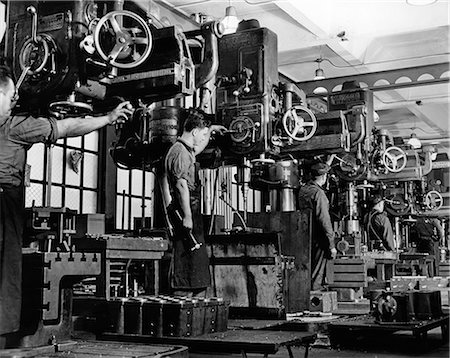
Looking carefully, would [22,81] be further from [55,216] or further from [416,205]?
[416,205]

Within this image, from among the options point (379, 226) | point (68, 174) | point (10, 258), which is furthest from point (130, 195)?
point (10, 258)

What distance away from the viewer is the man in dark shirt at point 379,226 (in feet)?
28.8

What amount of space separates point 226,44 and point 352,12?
93.4 inches

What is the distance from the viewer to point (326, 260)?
641 cm

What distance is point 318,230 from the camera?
6387mm

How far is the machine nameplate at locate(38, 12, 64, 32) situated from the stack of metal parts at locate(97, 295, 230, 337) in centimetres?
155

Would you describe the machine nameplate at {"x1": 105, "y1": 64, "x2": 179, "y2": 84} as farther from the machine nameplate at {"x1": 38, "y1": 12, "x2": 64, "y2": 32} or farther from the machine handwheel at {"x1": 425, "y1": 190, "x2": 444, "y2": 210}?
the machine handwheel at {"x1": 425, "y1": 190, "x2": 444, "y2": 210}

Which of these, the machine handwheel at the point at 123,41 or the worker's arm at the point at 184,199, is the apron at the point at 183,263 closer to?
the worker's arm at the point at 184,199

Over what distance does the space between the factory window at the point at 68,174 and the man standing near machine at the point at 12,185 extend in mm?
2963

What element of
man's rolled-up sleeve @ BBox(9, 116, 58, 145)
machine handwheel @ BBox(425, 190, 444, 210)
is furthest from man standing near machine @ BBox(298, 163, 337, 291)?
machine handwheel @ BBox(425, 190, 444, 210)

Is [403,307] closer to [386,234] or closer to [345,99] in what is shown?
[345,99]

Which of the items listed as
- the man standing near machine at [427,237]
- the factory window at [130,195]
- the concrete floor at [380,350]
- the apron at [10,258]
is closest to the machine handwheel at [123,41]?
the apron at [10,258]

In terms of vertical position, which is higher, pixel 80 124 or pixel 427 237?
pixel 80 124

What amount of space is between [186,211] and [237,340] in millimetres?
1355
